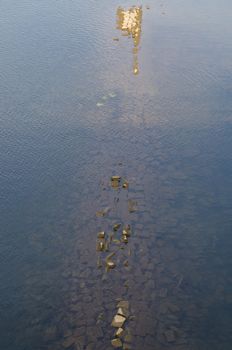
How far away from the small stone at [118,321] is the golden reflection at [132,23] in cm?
2111

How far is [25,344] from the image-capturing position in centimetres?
1384

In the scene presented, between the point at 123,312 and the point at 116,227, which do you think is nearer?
the point at 123,312

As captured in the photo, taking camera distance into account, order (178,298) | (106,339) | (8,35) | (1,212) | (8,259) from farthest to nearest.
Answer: (8,35) → (1,212) → (8,259) → (178,298) → (106,339)

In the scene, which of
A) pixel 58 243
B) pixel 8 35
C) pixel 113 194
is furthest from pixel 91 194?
pixel 8 35

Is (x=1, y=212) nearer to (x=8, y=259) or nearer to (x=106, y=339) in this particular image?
(x=8, y=259)

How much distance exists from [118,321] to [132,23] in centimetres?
2757

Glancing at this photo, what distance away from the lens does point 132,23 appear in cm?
3419

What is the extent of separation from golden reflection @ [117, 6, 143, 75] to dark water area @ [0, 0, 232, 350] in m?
0.49

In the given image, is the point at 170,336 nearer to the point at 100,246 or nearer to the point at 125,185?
the point at 100,246

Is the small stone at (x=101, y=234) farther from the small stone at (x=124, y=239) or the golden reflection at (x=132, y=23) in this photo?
the golden reflection at (x=132, y=23)

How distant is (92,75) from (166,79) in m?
5.36

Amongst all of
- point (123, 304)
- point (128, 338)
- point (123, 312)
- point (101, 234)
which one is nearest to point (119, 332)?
point (128, 338)

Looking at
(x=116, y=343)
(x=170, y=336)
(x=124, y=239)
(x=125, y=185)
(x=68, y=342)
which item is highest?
(x=125, y=185)

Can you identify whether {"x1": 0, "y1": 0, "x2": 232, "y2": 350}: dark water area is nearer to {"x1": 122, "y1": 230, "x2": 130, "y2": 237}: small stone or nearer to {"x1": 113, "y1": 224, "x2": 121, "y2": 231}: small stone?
{"x1": 122, "y1": 230, "x2": 130, "y2": 237}: small stone
